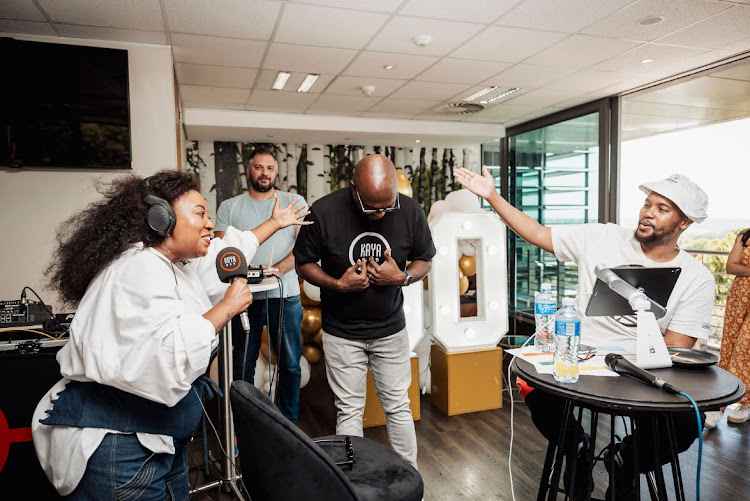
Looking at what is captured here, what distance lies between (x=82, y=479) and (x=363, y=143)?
5738 millimetres

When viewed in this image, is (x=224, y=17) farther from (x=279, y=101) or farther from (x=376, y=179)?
(x=279, y=101)

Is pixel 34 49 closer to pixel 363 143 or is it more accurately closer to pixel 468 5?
pixel 468 5

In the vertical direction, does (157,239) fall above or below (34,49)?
below

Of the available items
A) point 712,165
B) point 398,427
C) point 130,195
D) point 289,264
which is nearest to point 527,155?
point 712,165

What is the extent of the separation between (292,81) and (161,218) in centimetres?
327

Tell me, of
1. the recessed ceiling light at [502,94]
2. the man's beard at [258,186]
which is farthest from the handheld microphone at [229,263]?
the recessed ceiling light at [502,94]

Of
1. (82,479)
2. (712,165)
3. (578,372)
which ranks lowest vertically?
(82,479)

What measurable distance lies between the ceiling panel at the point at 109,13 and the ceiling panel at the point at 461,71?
2.03 m

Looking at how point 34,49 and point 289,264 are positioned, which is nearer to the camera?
point 289,264

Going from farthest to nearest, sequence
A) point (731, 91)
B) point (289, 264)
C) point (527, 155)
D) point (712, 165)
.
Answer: point (527, 155)
point (712, 165)
point (731, 91)
point (289, 264)

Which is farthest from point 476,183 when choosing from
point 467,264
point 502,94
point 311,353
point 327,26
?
point 502,94

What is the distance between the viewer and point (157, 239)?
51.5 inches

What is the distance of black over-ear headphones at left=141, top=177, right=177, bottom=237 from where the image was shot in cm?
126

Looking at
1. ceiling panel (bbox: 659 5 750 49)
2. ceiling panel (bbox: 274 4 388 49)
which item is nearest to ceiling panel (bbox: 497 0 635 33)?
ceiling panel (bbox: 659 5 750 49)
